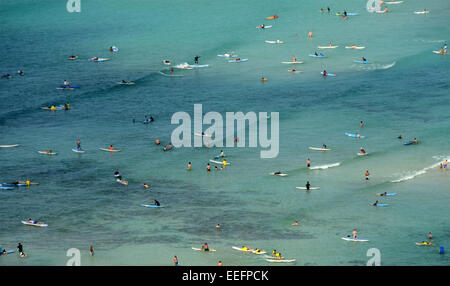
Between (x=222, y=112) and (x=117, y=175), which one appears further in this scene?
(x=222, y=112)

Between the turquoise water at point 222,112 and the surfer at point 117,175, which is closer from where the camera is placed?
the turquoise water at point 222,112

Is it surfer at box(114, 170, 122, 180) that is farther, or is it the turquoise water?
surfer at box(114, 170, 122, 180)

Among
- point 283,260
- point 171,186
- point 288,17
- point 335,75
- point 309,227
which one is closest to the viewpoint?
point 283,260

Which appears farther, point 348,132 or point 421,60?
point 421,60

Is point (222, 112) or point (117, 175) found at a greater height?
point (222, 112)

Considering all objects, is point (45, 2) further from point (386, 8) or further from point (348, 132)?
point (348, 132)
